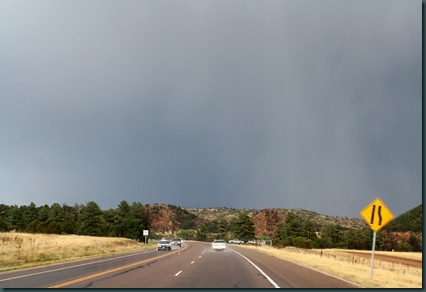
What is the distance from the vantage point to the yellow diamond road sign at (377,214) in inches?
698

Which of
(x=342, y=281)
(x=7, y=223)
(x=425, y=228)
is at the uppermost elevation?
(x=425, y=228)

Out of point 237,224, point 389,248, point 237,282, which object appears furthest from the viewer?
point 237,224

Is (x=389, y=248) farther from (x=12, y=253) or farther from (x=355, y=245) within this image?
(x=12, y=253)

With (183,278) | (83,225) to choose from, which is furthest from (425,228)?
(83,225)

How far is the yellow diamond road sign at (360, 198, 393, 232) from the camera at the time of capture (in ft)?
58.1

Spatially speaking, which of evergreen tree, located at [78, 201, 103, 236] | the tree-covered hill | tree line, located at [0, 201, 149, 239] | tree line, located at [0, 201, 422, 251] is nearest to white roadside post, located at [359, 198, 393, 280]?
tree line, located at [0, 201, 422, 251]

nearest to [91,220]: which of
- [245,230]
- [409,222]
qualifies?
[245,230]

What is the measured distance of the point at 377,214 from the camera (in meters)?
17.9

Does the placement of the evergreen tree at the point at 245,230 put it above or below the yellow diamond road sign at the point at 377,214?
below

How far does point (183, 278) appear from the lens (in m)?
18.4

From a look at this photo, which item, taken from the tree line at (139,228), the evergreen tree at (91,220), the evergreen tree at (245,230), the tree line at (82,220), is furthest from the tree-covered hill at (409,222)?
the evergreen tree at (91,220)

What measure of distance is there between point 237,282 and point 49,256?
23717 millimetres

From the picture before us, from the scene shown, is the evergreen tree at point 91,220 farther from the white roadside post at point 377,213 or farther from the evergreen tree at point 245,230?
the white roadside post at point 377,213

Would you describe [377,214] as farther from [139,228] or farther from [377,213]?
[139,228]
